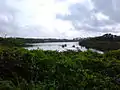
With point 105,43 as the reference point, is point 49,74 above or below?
above

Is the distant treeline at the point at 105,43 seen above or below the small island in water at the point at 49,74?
below

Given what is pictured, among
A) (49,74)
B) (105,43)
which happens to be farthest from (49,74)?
(105,43)

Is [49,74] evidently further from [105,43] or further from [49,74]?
[105,43]

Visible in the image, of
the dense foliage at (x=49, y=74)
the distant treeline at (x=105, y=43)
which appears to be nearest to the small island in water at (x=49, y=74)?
the dense foliage at (x=49, y=74)

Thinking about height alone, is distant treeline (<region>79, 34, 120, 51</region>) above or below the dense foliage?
below

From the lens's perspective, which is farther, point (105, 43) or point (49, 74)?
point (105, 43)

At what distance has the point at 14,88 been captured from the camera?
9.27 meters

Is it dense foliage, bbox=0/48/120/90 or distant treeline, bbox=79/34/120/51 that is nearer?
dense foliage, bbox=0/48/120/90

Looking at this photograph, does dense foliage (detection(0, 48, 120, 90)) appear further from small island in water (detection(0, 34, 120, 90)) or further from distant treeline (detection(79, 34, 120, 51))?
distant treeline (detection(79, 34, 120, 51))

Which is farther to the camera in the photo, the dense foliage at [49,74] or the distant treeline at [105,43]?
the distant treeline at [105,43]

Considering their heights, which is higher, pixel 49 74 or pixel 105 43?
pixel 49 74

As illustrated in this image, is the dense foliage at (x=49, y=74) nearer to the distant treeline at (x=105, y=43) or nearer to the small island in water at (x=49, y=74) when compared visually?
the small island in water at (x=49, y=74)

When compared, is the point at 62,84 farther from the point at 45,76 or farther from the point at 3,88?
the point at 3,88

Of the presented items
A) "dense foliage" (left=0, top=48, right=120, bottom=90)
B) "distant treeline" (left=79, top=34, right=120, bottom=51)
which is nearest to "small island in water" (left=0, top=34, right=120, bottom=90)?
"dense foliage" (left=0, top=48, right=120, bottom=90)
